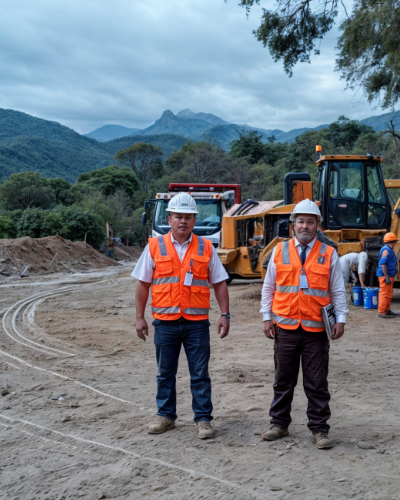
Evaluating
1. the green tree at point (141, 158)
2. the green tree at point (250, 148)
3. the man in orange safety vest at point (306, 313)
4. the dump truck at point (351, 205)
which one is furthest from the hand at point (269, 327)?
the green tree at point (141, 158)

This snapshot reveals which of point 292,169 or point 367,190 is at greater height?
point 292,169

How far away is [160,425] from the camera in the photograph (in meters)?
4.82

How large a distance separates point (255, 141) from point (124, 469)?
65.7 m

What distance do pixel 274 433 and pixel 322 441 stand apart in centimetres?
40

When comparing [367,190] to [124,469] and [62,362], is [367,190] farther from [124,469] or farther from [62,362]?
[124,469]

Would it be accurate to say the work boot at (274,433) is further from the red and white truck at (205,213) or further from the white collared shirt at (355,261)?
the red and white truck at (205,213)

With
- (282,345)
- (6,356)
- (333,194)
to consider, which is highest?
(333,194)

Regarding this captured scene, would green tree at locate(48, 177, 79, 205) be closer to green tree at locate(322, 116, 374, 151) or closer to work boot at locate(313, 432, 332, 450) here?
green tree at locate(322, 116, 374, 151)

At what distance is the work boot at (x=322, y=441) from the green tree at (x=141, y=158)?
69651 mm

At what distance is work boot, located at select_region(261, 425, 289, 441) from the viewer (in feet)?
15.0

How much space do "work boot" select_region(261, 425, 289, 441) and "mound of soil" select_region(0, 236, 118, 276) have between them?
18.9 meters

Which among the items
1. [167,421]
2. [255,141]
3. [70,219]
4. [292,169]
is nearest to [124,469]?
[167,421]

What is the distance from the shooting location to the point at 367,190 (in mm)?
12609

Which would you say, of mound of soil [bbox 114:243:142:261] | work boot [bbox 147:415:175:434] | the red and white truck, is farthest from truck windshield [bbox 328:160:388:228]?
mound of soil [bbox 114:243:142:261]
